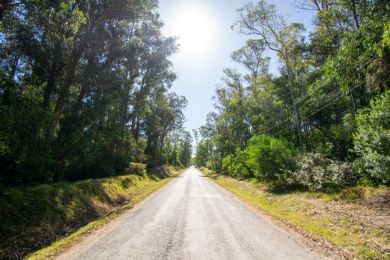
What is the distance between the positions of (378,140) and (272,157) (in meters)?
9.70

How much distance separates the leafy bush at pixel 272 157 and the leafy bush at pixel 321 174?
46.3 inches

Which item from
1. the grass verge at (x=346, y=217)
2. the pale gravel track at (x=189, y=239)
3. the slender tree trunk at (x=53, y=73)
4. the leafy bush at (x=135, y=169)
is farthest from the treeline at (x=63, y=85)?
the grass verge at (x=346, y=217)

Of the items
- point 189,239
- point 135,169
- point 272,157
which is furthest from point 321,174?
point 135,169

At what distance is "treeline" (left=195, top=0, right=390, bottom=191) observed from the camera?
1127 centimetres

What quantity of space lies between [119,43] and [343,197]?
690 inches

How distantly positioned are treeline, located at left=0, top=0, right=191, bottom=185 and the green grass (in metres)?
1.69

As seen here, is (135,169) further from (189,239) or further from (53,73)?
(189,239)

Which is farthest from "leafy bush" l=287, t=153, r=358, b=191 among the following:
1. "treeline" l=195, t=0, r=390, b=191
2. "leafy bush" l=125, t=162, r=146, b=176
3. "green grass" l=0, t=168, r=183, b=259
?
"leafy bush" l=125, t=162, r=146, b=176

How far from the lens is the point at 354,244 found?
7.29m

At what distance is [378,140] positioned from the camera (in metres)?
11.1

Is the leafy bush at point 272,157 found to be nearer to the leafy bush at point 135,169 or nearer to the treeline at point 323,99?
the treeline at point 323,99

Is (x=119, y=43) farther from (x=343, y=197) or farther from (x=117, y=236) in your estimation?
(x=343, y=197)

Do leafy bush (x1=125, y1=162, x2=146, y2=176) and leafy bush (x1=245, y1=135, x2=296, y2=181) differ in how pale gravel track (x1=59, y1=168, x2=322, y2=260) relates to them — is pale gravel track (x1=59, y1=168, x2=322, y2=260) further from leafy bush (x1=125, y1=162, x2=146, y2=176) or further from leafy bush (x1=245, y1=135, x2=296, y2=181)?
leafy bush (x1=125, y1=162, x2=146, y2=176)

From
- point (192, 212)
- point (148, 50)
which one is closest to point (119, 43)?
point (148, 50)
